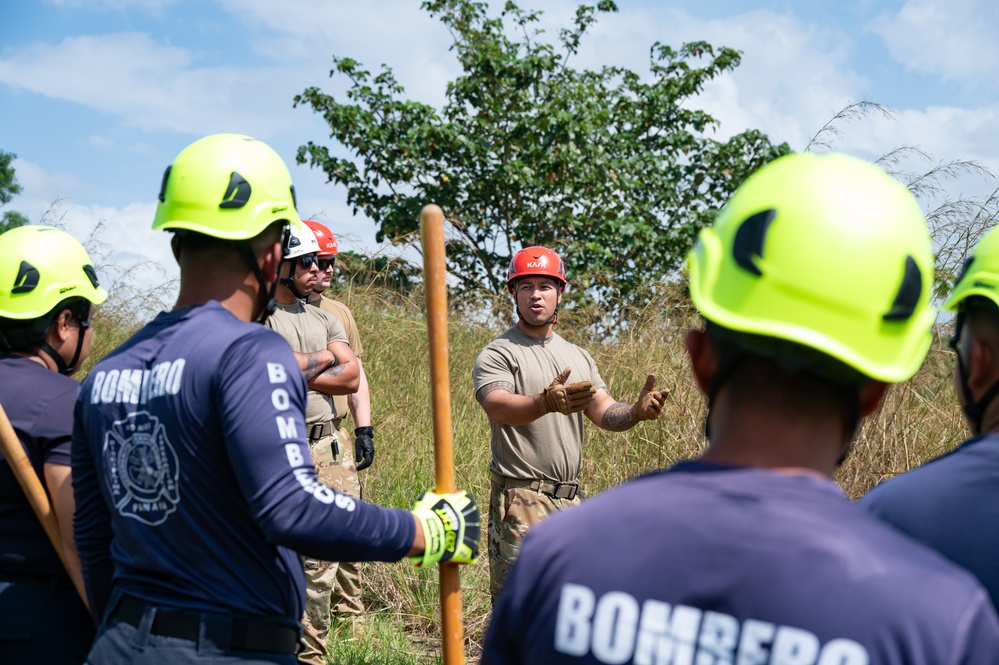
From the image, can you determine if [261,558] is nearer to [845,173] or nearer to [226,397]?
[226,397]

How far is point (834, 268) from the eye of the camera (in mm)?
1237

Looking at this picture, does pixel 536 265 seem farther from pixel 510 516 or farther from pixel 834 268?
pixel 834 268

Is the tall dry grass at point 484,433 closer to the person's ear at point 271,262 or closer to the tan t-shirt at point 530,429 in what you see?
the tan t-shirt at point 530,429

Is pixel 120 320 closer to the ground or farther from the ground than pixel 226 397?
farther from the ground

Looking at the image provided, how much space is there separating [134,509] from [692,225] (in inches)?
513

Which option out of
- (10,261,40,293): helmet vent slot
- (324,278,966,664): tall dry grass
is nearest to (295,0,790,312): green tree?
(324,278,966,664): tall dry grass

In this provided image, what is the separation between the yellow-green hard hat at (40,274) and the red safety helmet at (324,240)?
10.0 feet

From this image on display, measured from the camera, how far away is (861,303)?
1.25 m

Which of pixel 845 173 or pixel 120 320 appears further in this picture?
pixel 120 320

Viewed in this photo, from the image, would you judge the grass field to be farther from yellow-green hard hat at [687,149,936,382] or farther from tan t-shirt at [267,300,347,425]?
yellow-green hard hat at [687,149,936,382]

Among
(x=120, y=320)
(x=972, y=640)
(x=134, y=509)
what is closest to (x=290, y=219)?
(x=134, y=509)

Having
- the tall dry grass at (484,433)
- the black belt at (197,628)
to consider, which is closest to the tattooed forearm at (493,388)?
the tall dry grass at (484,433)

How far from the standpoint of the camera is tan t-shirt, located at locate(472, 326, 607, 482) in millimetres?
5234

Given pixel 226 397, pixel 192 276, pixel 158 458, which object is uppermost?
pixel 192 276
